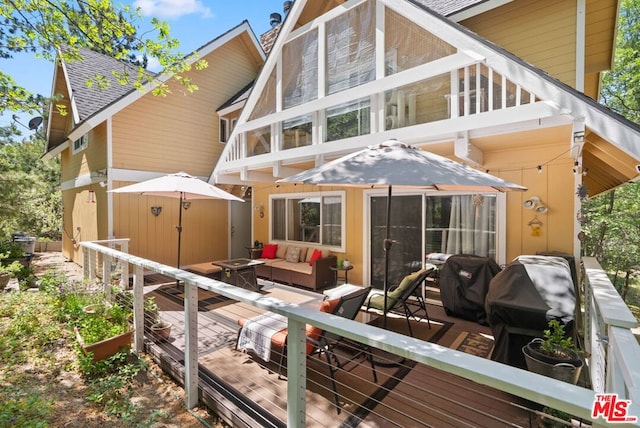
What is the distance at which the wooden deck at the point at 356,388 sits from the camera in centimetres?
267

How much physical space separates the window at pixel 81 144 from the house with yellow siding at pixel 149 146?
0.03 m

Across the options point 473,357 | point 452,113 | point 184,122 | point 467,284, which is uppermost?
point 184,122

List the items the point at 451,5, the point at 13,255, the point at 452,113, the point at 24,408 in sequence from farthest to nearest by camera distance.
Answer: the point at 13,255 → the point at 451,5 → the point at 452,113 → the point at 24,408

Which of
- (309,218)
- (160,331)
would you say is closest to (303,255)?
(309,218)

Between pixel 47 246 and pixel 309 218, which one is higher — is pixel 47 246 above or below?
below

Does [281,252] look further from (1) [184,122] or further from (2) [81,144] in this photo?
(2) [81,144]

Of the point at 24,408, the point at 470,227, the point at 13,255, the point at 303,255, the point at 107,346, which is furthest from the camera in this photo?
the point at 13,255

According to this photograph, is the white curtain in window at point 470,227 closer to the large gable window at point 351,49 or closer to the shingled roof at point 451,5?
the large gable window at point 351,49

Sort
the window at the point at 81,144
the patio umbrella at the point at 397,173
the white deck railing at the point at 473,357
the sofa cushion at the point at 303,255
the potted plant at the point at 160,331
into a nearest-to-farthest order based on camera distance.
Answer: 1. the white deck railing at the point at 473,357
2. the patio umbrella at the point at 397,173
3. the potted plant at the point at 160,331
4. the sofa cushion at the point at 303,255
5. the window at the point at 81,144

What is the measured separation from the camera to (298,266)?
766cm

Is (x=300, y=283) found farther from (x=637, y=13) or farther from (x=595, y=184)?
(x=637, y=13)

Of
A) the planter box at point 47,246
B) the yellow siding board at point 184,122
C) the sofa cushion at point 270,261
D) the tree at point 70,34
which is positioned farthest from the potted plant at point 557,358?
the planter box at point 47,246

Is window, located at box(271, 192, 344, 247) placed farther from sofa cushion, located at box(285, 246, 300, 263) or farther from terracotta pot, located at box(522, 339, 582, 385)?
terracotta pot, located at box(522, 339, 582, 385)

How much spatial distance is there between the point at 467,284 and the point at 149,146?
9.08 m
